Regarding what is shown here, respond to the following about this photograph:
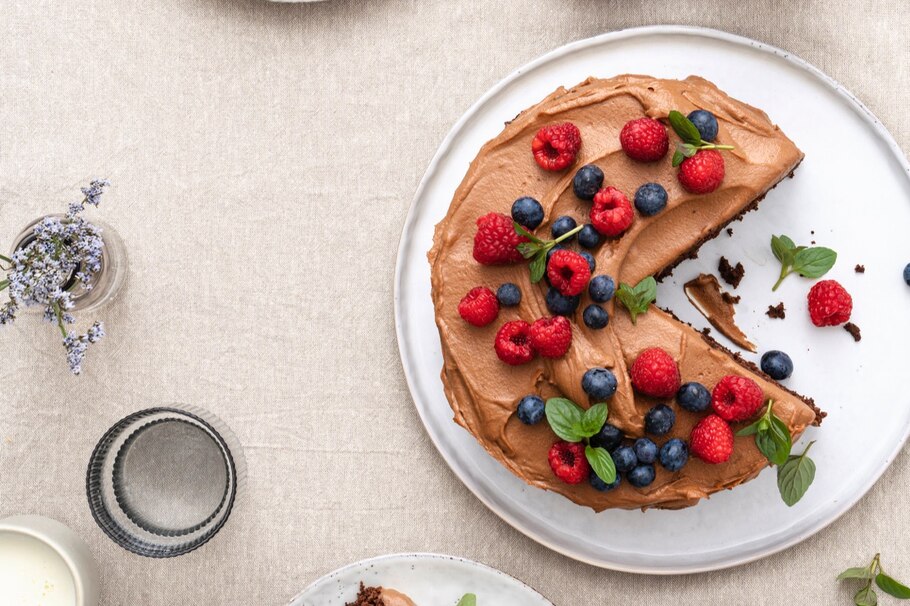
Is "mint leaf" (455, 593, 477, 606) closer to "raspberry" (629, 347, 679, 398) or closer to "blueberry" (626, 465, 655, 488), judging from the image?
"blueberry" (626, 465, 655, 488)

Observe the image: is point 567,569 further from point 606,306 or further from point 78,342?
point 78,342

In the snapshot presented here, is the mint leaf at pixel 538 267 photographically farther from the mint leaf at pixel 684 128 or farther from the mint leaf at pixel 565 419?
the mint leaf at pixel 684 128

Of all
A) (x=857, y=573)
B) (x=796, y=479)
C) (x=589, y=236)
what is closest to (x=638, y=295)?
(x=589, y=236)

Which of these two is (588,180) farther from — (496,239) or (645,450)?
(645,450)

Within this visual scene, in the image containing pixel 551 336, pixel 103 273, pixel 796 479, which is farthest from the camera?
pixel 103 273

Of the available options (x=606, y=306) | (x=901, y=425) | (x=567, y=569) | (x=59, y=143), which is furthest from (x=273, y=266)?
(x=901, y=425)

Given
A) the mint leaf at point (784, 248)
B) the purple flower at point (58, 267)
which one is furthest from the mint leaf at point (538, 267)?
the purple flower at point (58, 267)
